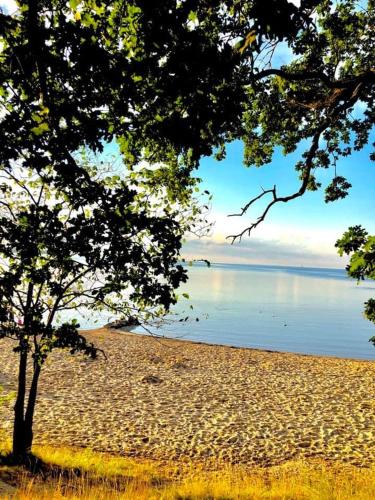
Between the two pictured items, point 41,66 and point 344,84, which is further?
point 344,84

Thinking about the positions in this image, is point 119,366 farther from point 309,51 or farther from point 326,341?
point 326,341

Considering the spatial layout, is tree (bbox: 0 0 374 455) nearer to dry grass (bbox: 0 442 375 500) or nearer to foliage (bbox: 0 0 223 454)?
foliage (bbox: 0 0 223 454)

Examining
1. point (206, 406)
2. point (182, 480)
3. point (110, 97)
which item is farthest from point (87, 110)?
point (206, 406)

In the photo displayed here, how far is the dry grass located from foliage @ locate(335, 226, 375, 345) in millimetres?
4690

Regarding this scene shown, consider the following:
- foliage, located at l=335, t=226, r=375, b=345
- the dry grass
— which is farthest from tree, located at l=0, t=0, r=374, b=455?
foliage, located at l=335, t=226, r=375, b=345

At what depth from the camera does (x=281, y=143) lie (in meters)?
14.8

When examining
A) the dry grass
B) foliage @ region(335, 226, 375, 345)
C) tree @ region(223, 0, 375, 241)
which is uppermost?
tree @ region(223, 0, 375, 241)

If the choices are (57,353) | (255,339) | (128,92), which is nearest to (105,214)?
(128,92)

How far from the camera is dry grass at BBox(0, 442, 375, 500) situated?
757cm

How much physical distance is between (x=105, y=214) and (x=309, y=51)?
10364mm

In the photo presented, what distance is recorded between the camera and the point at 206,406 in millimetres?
15117

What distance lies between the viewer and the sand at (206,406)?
11.5 m

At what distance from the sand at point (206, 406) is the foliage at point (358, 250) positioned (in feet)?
16.3

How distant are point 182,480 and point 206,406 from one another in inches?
234
